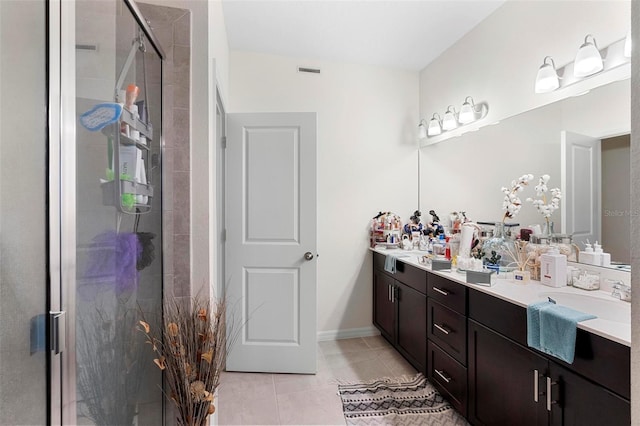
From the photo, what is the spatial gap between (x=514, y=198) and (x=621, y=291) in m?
0.80

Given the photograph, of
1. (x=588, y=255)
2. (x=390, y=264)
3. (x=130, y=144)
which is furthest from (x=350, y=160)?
(x=130, y=144)

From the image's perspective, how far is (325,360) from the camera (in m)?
2.68

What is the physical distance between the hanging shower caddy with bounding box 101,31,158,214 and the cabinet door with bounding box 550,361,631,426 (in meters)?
1.77

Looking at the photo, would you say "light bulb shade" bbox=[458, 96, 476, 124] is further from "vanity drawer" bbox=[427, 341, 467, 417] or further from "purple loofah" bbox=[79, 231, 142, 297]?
"purple loofah" bbox=[79, 231, 142, 297]

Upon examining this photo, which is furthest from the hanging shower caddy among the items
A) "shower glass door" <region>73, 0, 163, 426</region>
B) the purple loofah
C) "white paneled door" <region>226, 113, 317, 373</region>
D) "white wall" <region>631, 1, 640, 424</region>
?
"white wall" <region>631, 1, 640, 424</region>

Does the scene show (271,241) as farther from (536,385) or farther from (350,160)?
(536,385)

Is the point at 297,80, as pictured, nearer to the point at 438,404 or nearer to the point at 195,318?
the point at 195,318

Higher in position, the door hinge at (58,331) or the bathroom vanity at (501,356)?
the door hinge at (58,331)

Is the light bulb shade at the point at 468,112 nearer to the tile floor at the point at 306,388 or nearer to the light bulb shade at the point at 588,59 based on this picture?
the light bulb shade at the point at 588,59

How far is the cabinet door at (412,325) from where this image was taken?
2271 millimetres

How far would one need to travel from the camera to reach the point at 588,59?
5.41ft

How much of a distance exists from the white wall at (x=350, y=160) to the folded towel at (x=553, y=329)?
1.91m

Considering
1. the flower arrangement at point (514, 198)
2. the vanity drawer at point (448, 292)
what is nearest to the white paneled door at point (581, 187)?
the flower arrangement at point (514, 198)

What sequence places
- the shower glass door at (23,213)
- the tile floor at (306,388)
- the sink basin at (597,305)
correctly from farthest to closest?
the tile floor at (306,388), the sink basin at (597,305), the shower glass door at (23,213)
